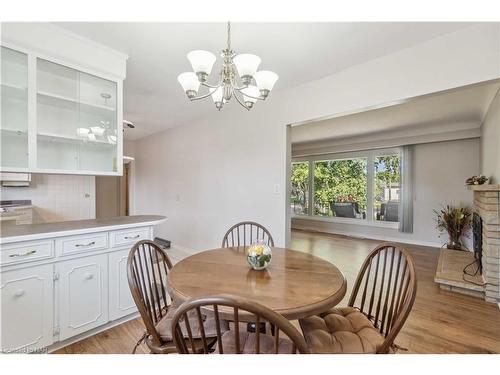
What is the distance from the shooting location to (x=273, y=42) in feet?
6.75

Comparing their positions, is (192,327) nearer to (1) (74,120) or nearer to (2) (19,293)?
(2) (19,293)

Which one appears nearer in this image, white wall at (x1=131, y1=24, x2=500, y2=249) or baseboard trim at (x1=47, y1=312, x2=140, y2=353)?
baseboard trim at (x1=47, y1=312, x2=140, y2=353)

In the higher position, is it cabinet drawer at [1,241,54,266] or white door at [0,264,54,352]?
cabinet drawer at [1,241,54,266]

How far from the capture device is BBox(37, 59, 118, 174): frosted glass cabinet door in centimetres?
203

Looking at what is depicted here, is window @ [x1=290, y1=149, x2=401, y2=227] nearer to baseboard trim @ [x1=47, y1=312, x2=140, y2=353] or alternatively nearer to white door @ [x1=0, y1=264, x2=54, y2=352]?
baseboard trim @ [x1=47, y1=312, x2=140, y2=353]

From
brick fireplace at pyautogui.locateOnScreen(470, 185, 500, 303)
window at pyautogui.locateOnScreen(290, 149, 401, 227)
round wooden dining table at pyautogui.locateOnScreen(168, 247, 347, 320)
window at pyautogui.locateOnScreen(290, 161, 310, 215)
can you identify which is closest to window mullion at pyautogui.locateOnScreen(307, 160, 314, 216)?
window at pyautogui.locateOnScreen(290, 149, 401, 227)

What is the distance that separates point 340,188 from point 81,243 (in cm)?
626

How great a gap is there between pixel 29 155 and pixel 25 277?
94cm

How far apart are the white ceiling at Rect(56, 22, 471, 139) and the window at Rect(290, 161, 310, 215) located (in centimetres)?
502

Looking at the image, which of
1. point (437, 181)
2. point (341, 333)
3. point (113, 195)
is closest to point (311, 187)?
point (437, 181)

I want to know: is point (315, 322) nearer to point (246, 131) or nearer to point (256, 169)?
point (256, 169)

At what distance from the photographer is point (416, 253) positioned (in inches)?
184
